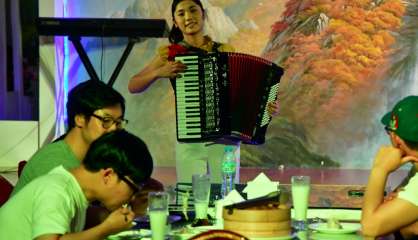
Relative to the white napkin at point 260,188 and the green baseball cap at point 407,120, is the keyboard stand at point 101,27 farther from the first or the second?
the green baseball cap at point 407,120

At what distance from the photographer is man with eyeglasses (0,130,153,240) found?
79.1 inches

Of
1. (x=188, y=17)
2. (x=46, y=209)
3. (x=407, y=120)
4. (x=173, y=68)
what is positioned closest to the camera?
(x=46, y=209)

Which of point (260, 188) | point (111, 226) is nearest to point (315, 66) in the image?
point (260, 188)

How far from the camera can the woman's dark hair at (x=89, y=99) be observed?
2838 mm

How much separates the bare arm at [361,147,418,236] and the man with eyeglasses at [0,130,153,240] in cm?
81

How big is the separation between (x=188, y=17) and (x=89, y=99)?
1620 mm

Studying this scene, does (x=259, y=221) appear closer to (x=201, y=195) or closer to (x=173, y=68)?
(x=201, y=195)

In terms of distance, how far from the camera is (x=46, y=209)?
1.97 meters

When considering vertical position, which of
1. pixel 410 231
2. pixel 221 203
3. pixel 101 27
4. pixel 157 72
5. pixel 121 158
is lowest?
pixel 410 231

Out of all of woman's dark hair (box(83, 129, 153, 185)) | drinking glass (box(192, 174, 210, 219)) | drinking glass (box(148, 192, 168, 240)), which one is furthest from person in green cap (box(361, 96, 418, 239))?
woman's dark hair (box(83, 129, 153, 185))

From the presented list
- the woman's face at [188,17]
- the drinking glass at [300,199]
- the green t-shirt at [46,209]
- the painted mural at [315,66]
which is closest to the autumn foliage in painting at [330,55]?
the painted mural at [315,66]

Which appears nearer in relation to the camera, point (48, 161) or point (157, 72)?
point (48, 161)

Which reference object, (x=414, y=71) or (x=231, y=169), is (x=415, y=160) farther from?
(x=414, y=71)

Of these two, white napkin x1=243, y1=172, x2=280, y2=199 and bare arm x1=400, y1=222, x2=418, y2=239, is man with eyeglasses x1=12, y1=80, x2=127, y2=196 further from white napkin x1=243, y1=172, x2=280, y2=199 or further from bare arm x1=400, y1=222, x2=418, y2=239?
bare arm x1=400, y1=222, x2=418, y2=239
